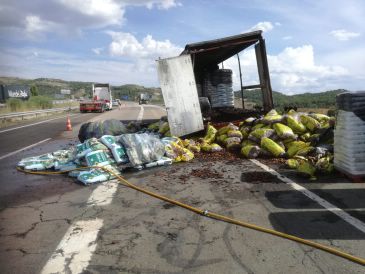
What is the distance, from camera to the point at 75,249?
363 centimetres

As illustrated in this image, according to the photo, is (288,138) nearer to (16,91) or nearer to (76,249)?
(76,249)

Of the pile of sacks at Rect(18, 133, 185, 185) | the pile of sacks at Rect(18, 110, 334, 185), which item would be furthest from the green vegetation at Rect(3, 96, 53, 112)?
the pile of sacks at Rect(18, 110, 334, 185)

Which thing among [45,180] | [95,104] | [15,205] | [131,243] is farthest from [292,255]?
[95,104]

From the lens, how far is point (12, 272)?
10.6ft

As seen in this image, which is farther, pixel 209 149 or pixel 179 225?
pixel 209 149

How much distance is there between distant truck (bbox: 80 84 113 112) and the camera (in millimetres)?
35156

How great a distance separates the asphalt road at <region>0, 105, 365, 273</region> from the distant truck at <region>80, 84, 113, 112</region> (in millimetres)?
29306

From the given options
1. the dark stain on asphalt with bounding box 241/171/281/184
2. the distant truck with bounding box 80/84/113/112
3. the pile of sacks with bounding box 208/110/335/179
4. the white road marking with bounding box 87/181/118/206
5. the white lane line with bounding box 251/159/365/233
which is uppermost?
the distant truck with bounding box 80/84/113/112

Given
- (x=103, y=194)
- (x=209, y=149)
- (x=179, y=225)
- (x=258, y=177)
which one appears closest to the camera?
(x=179, y=225)

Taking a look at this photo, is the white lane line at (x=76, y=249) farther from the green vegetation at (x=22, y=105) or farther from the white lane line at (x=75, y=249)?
the green vegetation at (x=22, y=105)

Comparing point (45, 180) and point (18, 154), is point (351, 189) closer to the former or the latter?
point (45, 180)

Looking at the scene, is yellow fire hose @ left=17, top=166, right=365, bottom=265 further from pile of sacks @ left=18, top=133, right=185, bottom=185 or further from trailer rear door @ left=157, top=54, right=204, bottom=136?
trailer rear door @ left=157, top=54, right=204, bottom=136

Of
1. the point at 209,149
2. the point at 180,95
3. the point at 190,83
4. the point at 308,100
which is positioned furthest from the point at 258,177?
the point at 308,100

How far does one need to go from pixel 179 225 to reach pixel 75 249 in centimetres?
128
